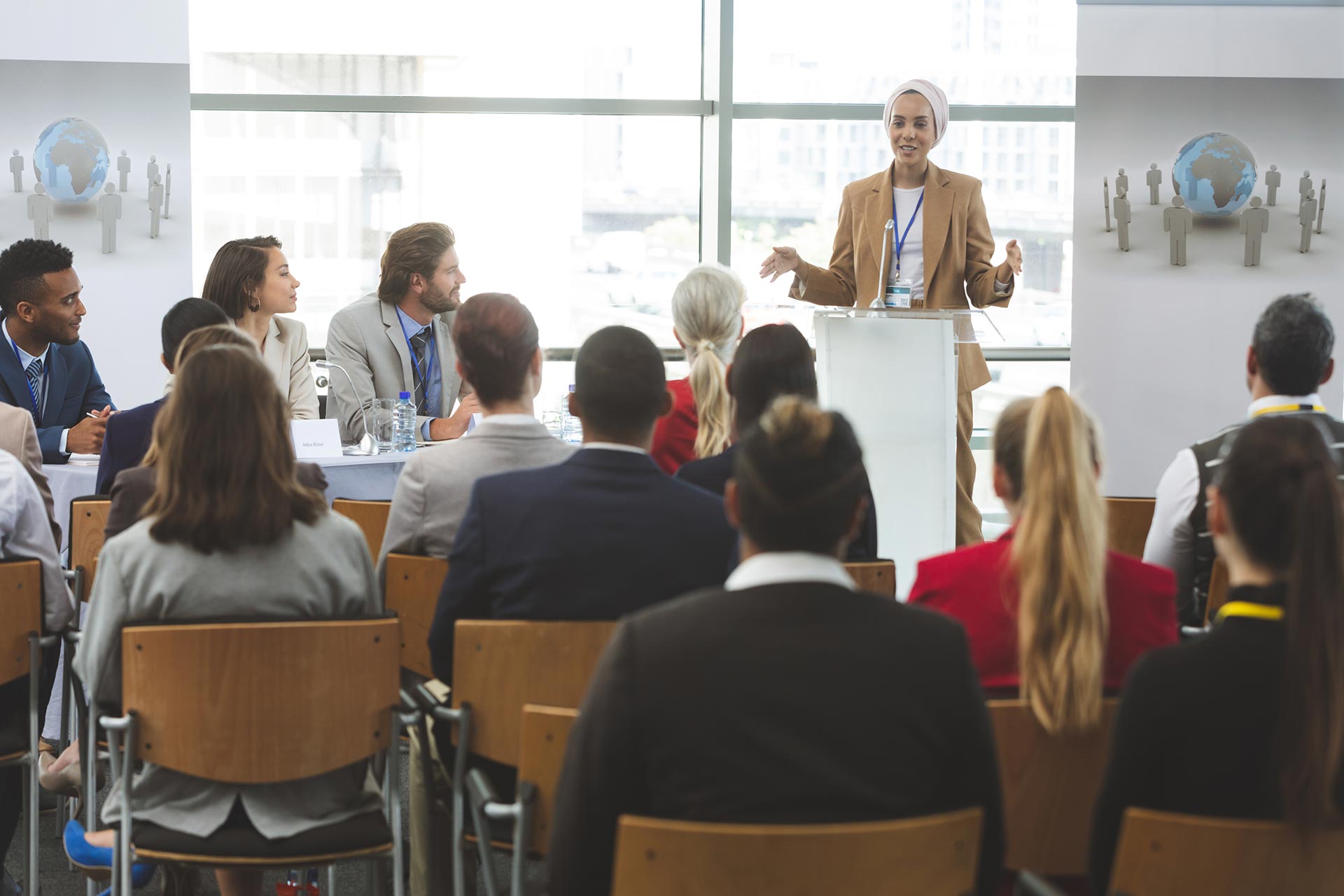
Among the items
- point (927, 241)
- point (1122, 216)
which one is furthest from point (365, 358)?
point (1122, 216)

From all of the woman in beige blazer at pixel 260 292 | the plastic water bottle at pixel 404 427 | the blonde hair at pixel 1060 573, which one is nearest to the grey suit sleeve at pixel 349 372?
the woman in beige blazer at pixel 260 292

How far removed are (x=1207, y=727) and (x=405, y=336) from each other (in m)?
4.00

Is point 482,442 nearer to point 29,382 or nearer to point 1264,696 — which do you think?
point 1264,696

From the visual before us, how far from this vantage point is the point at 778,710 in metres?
A: 1.36

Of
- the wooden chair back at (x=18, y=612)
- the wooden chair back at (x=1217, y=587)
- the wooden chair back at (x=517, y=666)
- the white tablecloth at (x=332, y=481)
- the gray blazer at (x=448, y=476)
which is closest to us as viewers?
the wooden chair back at (x=517, y=666)

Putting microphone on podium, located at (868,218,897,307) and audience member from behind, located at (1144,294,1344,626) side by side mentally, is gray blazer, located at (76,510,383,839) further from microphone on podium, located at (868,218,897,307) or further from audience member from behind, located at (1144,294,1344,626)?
microphone on podium, located at (868,218,897,307)

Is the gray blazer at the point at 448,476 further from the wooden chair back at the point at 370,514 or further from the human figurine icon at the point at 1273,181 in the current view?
the human figurine icon at the point at 1273,181

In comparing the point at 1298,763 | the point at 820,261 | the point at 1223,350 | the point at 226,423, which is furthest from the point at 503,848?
the point at 820,261

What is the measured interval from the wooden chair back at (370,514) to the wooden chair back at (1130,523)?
195 centimetres

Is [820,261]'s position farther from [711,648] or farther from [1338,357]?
[711,648]

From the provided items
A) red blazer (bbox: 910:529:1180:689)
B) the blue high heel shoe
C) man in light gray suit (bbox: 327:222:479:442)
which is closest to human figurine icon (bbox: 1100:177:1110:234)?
man in light gray suit (bbox: 327:222:479:442)

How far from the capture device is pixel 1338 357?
5.91 m

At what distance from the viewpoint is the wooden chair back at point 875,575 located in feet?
8.72

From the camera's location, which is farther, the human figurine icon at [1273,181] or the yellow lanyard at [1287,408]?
the human figurine icon at [1273,181]
